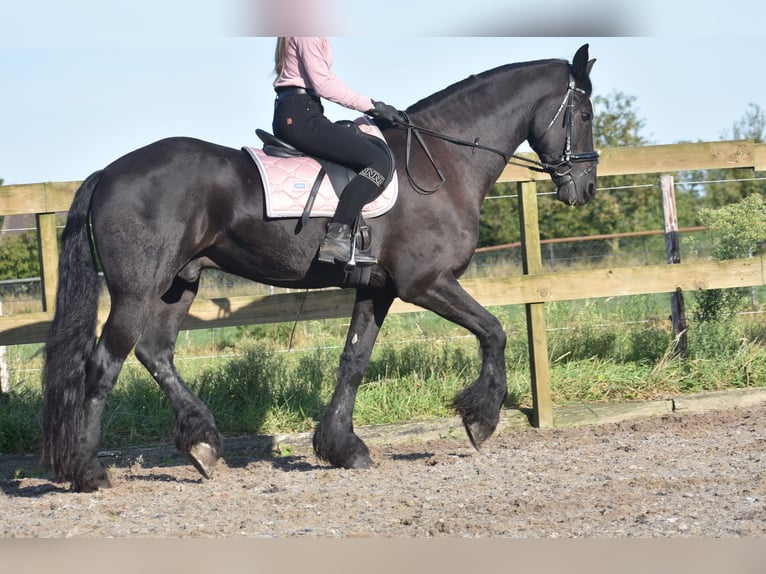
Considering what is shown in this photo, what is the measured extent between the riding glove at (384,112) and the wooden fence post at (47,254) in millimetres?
2631

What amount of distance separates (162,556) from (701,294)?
606 centimetres

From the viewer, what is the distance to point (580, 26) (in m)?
3.43

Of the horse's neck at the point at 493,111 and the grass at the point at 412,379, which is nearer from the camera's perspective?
the horse's neck at the point at 493,111

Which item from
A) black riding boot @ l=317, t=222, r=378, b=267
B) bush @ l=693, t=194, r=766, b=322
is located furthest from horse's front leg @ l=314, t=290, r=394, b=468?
bush @ l=693, t=194, r=766, b=322

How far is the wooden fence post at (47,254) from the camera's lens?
6.55m

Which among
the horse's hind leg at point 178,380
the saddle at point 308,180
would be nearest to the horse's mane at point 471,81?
the saddle at point 308,180

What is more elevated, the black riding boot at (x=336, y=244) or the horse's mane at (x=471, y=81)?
the horse's mane at (x=471, y=81)

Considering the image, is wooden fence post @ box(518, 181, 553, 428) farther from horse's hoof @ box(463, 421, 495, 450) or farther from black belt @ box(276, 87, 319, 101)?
black belt @ box(276, 87, 319, 101)

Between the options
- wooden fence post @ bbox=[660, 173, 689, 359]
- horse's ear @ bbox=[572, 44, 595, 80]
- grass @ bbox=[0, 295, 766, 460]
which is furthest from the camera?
wooden fence post @ bbox=[660, 173, 689, 359]

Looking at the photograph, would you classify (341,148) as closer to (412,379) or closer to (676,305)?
(412,379)

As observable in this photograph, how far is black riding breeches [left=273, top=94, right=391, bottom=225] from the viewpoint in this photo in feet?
17.8

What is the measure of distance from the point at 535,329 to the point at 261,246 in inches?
98.8

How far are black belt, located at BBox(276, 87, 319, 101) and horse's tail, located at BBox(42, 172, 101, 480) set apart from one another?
1.26m

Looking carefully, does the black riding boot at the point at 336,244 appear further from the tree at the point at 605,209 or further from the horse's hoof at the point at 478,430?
the tree at the point at 605,209
